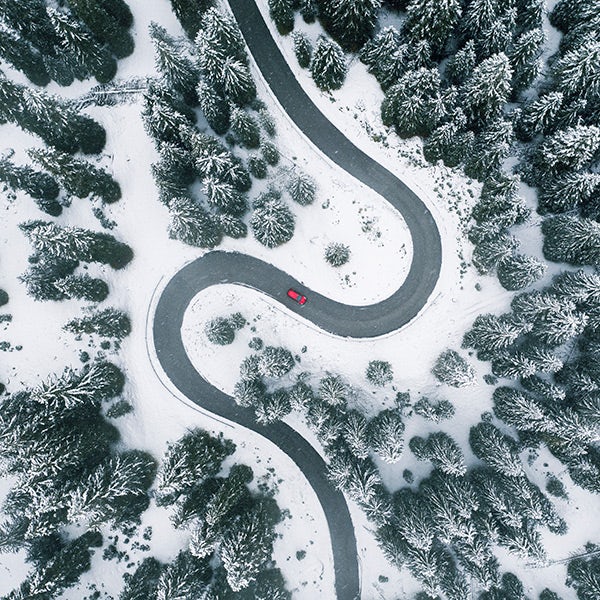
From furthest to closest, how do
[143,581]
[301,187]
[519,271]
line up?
[143,581] < [301,187] < [519,271]

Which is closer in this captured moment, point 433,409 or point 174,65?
point 174,65

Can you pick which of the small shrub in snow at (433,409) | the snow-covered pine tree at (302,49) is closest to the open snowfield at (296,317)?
the small shrub in snow at (433,409)

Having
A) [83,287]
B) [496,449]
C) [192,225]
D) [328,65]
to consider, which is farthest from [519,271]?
[83,287]

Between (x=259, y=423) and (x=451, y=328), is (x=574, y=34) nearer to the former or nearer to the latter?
(x=451, y=328)

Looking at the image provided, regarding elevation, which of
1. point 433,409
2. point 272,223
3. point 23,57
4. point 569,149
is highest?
point 569,149

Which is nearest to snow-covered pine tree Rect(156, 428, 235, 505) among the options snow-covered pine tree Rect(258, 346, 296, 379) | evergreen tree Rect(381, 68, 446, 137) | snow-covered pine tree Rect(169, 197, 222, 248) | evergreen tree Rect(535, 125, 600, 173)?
snow-covered pine tree Rect(258, 346, 296, 379)

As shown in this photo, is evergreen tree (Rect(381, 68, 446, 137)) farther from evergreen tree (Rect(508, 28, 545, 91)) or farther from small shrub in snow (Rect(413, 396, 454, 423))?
small shrub in snow (Rect(413, 396, 454, 423))

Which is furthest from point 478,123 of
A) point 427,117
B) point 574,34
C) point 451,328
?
point 451,328

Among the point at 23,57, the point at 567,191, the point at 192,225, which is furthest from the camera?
the point at 23,57

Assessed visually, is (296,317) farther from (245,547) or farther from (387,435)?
(245,547)
